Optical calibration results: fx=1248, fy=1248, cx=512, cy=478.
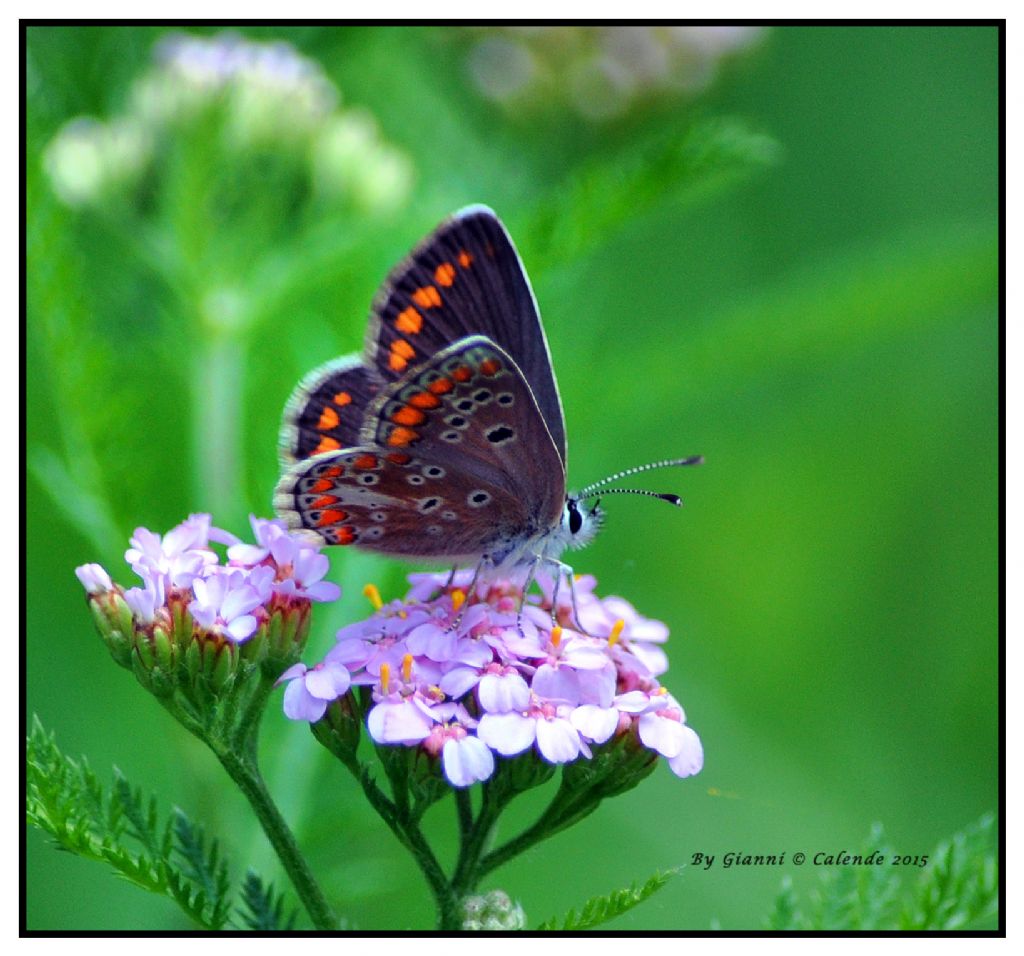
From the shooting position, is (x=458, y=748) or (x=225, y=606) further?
(x=225, y=606)

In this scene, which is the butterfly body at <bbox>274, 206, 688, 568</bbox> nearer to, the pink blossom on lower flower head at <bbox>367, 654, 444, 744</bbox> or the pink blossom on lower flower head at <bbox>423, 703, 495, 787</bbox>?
the pink blossom on lower flower head at <bbox>367, 654, 444, 744</bbox>

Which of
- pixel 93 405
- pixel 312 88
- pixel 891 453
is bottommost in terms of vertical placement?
pixel 891 453

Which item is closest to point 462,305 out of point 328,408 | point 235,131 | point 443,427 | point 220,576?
point 443,427

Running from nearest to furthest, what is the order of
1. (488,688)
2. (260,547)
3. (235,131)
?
1. (488,688)
2. (260,547)
3. (235,131)

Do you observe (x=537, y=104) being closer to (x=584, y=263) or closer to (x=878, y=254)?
(x=584, y=263)

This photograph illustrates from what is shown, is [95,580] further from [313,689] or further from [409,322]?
[409,322]

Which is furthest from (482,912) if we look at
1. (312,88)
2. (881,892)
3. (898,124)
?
(898,124)
